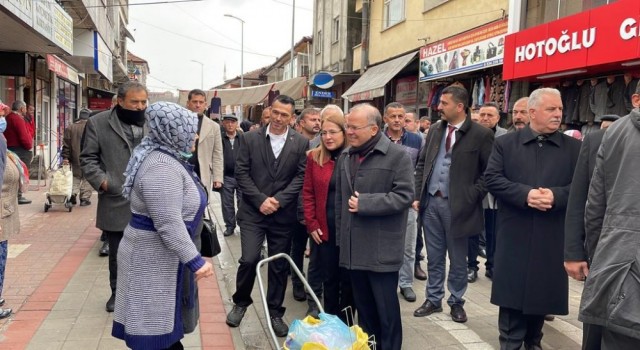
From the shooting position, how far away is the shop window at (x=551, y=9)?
9.55 metres

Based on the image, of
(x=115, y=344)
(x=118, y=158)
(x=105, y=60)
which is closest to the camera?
(x=115, y=344)

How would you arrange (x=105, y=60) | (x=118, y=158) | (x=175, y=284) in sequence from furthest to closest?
(x=105, y=60), (x=118, y=158), (x=175, y=284)

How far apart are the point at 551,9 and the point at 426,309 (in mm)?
7735

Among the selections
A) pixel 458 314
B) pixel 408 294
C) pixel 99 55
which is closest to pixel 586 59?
pixel 408 294

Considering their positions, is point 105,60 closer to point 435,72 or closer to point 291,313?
point 435,72

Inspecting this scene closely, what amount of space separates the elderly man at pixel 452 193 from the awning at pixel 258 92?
10.4 meters

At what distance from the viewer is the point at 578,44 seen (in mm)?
8188

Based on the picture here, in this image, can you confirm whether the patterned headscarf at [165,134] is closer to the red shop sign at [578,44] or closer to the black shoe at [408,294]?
the black shoe at [408,294]

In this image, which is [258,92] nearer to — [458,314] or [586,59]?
[586,59]

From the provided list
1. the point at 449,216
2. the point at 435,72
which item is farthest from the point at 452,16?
the point at 449,216

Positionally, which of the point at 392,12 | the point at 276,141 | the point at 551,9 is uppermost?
the point at 392,12

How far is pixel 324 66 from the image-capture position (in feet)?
88.4

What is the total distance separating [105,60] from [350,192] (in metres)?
18.9

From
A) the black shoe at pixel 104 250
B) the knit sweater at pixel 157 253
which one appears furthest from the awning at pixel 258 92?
the knit sweater at pixel 157 253
